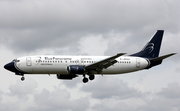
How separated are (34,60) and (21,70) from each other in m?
2.71

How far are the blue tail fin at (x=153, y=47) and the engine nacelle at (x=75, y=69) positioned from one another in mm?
12985

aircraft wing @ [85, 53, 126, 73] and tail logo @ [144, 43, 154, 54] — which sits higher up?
tail logo @ [144, 43, 154, 54]

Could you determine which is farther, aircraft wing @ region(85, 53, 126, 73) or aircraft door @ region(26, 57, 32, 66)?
aircraft wing @ region(85, 53, 126, 73)

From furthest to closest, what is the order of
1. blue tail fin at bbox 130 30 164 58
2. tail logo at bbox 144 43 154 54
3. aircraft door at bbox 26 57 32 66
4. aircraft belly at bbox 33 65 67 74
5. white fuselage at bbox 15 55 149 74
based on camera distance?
1. tail logo at bbox 144 43 154 54
2. blue tail fin at bbox 130 30 164 58
3. aircraft belly at bbox 33 65 67 74
4. white fuselage at bbox 15 55 149 74
5. aircraft door at bbox 26 57 32 66

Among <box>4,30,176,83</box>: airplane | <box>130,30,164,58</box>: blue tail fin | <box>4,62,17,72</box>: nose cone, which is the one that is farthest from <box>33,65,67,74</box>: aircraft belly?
<box>130,30,164,58</box>: blue tail fin

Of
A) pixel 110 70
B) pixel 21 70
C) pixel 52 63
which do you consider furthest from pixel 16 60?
pixel 110 70

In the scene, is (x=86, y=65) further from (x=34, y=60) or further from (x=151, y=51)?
(x=151, y=51)

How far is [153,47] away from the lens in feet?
246

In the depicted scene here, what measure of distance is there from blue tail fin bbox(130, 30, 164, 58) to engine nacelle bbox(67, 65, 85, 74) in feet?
42.6

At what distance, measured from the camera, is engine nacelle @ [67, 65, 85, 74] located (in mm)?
64625

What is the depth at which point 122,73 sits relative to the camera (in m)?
71.4

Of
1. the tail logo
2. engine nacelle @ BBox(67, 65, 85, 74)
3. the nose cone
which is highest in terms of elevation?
the tail logo

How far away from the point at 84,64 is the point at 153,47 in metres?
15.4

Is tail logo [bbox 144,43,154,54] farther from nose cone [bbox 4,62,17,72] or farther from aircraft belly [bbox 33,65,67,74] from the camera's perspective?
nose cone [bbox 4,62,17,72]
